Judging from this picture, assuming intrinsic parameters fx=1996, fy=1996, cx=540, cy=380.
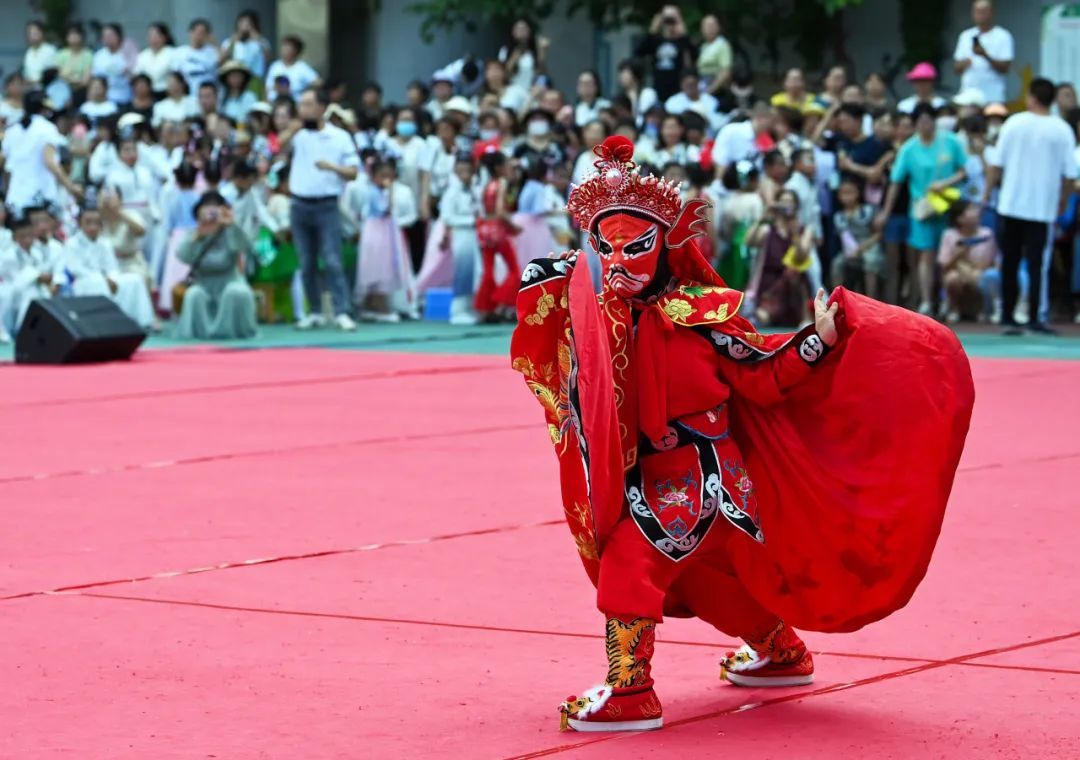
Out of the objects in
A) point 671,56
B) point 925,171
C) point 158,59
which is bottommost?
point 925,171

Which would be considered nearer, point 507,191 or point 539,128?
point 507,191

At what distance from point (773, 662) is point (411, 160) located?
14129mm

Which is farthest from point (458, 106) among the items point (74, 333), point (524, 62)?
point (74, 333)

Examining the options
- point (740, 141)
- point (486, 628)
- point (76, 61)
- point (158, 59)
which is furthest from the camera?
point (76, 61)

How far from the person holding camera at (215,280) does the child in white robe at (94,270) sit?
440 millimetres

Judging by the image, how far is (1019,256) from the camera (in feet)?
49.2

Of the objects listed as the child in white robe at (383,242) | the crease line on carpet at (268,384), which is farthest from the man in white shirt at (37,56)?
the crease line on carpet at (268,384)

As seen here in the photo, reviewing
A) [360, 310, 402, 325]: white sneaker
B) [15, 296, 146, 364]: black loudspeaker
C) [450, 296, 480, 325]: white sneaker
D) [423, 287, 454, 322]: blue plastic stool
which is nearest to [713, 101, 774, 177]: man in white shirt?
[450, 296, 480, 325]: white sneaker

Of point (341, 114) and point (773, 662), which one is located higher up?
point (341, 114)

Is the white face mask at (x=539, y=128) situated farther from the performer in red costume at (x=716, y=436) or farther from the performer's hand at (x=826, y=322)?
the performer's hand at (x=826, y=322)

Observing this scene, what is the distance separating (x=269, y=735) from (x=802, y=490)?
1.31 metres

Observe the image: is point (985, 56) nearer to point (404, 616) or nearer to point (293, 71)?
point (293, 71)

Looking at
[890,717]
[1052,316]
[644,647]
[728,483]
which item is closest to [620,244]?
[728,483]

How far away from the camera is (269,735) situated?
4281mm
